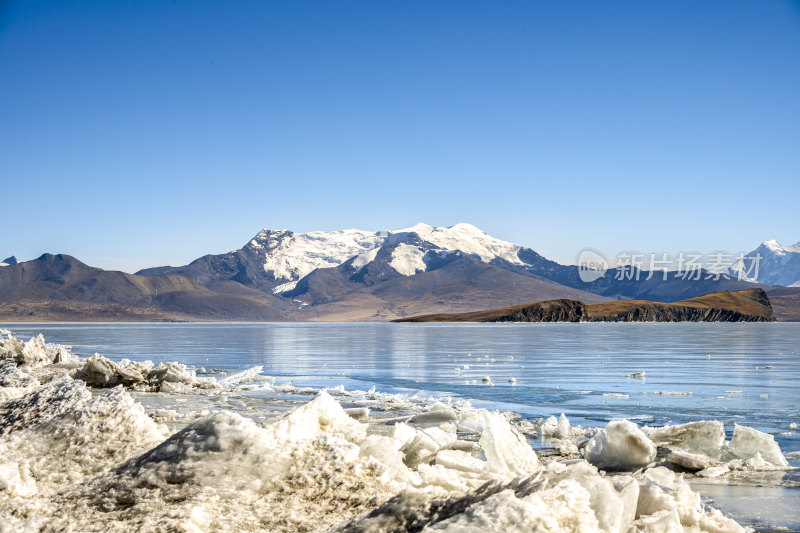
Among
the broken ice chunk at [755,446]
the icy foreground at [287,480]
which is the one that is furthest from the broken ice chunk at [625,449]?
the broken ice chunk at [755,446]

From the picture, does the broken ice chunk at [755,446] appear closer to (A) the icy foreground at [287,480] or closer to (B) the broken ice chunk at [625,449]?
(B) the broken ice chunk at [625,449]

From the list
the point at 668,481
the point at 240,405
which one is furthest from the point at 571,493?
the point at 240,405

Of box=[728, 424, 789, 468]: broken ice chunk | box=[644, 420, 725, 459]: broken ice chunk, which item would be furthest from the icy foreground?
box=[728, 424, 789, 468]: broken ice chunk

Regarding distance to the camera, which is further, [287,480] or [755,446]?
[755,446]

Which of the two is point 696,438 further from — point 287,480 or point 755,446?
point 287,480

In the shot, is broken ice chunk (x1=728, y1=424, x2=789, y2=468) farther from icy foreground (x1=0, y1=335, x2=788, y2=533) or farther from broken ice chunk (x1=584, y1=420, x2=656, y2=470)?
icy foreground (x1=0, y1=335, x2=788, y2=533)

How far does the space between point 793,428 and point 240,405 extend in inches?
395

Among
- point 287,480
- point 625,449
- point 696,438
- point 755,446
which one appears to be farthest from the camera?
point 696,438

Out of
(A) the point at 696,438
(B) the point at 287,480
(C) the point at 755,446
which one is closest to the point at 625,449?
(A) the point at 696,438

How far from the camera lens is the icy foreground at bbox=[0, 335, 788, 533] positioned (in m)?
3.83

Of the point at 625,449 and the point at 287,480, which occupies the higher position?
the point at 287,480

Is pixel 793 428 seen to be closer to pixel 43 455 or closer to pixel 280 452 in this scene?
pixel 280 452

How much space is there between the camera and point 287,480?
4.96m

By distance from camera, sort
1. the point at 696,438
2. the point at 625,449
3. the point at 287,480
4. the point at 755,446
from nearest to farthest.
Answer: the point at 287,480, the point at 625,449, the point at 755,446, the point at 696,438
